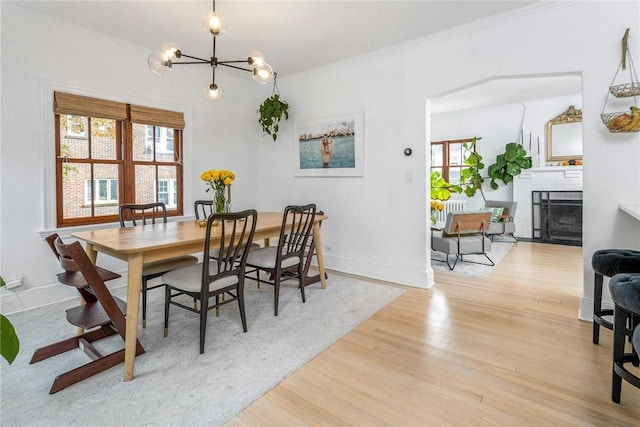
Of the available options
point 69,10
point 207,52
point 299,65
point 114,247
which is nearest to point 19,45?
point 69,10

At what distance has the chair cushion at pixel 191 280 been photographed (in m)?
2.26

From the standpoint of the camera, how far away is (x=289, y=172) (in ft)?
15.7

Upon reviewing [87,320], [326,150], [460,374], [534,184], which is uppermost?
[326,150]

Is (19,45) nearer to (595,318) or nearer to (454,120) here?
(595,318)

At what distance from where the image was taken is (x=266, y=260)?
2979 millimetres

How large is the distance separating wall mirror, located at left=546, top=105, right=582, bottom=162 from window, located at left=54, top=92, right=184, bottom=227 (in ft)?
20.6

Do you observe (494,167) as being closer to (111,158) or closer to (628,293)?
→ (628,293)

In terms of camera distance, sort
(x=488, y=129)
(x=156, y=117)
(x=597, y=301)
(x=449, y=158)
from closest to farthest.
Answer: (x=597, y=301)
(x=156, y=117)
(x=488, y=129)
(x=449, y=158)

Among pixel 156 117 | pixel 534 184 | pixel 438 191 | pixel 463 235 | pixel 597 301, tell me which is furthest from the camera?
pixel 534 184

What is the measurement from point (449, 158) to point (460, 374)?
6.12 m

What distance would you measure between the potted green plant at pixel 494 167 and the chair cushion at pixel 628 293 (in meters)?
5.05

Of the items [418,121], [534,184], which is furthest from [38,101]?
[534,184]

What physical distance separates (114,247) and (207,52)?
9.14 feet

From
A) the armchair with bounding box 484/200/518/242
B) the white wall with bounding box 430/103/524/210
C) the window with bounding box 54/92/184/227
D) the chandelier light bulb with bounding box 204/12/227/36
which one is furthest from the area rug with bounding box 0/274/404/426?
the white wall with bounding box 430/103/524/210
